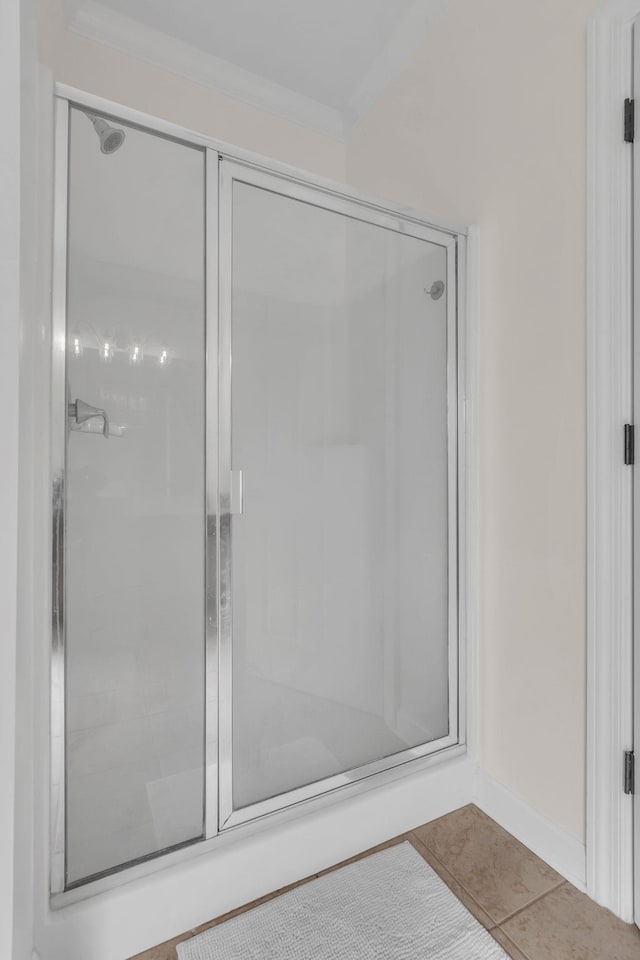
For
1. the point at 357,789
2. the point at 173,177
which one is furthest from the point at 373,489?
the point at 173,177

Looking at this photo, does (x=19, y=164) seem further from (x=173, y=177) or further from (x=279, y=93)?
(x=279, y=93)

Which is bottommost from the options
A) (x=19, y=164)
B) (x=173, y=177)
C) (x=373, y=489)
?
(x=373, y=489)

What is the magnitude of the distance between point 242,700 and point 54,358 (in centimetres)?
87

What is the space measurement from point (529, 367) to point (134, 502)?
1.05 meters

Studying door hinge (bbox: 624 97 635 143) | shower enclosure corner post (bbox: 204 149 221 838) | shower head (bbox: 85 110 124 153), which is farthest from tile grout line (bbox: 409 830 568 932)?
shower head (bbox: 85 110 124 153)

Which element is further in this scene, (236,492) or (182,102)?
(182,102)

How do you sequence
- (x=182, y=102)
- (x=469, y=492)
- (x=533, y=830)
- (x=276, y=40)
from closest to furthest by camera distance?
(x=533, y=830) → (x=469, y=492) → (x=276, y=40) → (x=182, y=102)

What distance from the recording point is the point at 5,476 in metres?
0.67

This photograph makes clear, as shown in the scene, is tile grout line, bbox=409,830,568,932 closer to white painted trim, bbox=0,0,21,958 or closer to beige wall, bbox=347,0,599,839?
beige wall, bbox=347,0,599,839

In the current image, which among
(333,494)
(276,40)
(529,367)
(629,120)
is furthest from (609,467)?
(276,40)

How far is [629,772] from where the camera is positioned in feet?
3.41

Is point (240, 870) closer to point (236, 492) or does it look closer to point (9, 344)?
point (236, 492)

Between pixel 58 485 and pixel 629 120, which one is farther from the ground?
pixel 629 120

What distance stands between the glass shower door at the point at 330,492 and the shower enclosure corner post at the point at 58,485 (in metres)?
0.33
